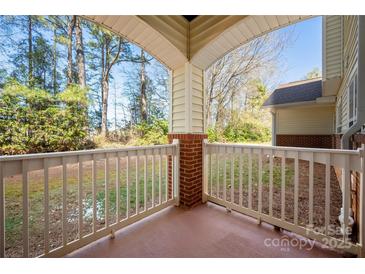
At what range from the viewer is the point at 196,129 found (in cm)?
303

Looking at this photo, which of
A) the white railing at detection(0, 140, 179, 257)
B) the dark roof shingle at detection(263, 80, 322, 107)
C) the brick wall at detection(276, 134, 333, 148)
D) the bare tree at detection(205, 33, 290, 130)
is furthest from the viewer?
the bare tree at detection(205, 33, 290, 130)

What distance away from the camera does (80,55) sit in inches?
291

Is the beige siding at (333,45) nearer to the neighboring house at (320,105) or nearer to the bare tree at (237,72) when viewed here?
the neighboring house at (320,105)

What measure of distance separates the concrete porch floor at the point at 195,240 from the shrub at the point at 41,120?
5970 mm

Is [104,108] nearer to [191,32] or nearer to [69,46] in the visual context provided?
[69,46]

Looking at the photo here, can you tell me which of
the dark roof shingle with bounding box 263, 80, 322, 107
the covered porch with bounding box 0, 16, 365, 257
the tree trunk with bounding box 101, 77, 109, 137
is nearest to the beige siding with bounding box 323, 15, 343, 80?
the dark roof shingle with bounding box 263, 80, 322, 107

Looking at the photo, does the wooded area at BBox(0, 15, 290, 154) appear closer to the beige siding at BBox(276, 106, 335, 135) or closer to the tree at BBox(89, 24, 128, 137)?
the tree at BBox(89, 24, 128, 137)

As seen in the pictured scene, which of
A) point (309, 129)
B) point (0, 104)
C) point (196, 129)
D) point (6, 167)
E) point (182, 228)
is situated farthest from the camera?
point (309, 129)

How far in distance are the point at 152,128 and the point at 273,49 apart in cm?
921

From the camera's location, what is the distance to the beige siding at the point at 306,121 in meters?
9.28

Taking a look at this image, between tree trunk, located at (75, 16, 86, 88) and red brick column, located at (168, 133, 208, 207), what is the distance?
20.8 feet

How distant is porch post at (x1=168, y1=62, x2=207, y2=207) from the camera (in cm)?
290

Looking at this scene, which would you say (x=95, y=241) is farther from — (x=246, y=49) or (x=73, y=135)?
(x=246, y=49)

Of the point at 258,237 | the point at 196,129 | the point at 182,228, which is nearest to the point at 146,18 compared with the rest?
the point at 196,129
